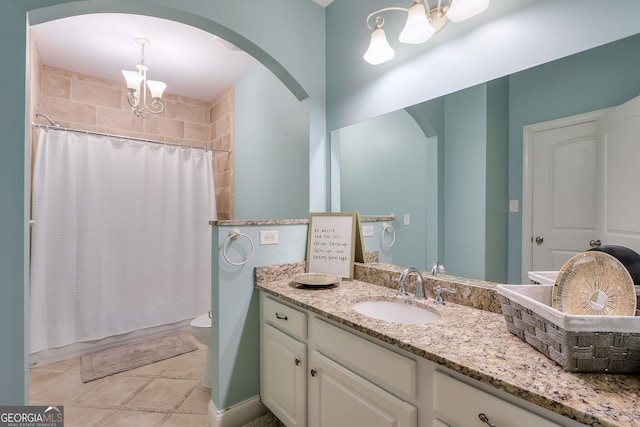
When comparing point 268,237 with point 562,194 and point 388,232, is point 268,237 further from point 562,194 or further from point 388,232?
point 562,194

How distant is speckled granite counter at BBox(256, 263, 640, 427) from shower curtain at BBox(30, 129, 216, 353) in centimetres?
219

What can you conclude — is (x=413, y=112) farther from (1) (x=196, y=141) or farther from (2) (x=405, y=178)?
(1) (x=196, y=141)

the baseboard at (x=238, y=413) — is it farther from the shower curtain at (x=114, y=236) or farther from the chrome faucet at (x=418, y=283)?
the shower curtain at (x=114, y=236)

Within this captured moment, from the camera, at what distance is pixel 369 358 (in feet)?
3.37

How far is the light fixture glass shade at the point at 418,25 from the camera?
1302 millimetres

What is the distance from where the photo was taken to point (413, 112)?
5.23 ft

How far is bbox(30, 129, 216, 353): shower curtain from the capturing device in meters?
2.42

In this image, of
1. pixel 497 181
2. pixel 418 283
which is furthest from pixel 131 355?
pixel 497 181

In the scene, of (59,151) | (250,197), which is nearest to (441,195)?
(250,197)

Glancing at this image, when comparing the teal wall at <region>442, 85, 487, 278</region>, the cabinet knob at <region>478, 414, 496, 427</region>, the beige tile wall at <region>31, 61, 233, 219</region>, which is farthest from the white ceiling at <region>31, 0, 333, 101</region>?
the cabinet knob at <region>478, 414, 496, 427</region>

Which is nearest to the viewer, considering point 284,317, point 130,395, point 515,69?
point 515,69

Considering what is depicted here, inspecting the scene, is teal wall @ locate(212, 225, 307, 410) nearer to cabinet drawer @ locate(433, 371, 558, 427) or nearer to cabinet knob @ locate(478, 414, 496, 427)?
cabinet drawer @ locate(433, 371, 558, 427)

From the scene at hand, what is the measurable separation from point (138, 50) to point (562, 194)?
3163mm

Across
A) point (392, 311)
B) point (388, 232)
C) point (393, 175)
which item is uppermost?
point (393, 175)
